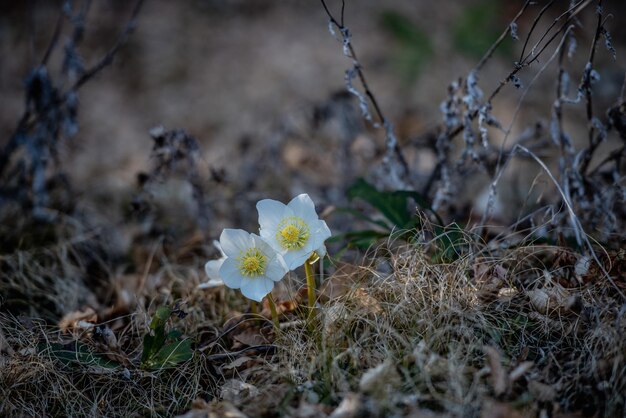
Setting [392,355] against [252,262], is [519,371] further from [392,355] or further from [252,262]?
[252,262]

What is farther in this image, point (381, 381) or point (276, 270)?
point (276, 270)

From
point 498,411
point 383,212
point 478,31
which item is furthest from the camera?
point 478,31

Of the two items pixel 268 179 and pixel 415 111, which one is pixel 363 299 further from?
pixel 415 111

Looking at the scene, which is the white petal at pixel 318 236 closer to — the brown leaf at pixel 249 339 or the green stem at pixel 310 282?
the green stem at pixel 310 282

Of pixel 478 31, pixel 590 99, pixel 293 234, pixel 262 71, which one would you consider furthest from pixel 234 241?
pixel 478 31

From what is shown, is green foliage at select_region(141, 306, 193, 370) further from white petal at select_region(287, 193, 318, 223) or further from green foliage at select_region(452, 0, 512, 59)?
green foliage at select_region(452, 0, 512, 59)

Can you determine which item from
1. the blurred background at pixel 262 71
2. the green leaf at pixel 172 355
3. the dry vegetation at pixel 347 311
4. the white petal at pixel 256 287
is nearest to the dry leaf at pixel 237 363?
the dry vegetation at pixel 347 311

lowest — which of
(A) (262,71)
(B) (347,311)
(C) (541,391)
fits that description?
(C) (541,391)

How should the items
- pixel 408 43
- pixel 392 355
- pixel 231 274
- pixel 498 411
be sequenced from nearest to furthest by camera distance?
pixel 498 411 < pixel 392 355 < pixel 231 274 < pixel 408 43
